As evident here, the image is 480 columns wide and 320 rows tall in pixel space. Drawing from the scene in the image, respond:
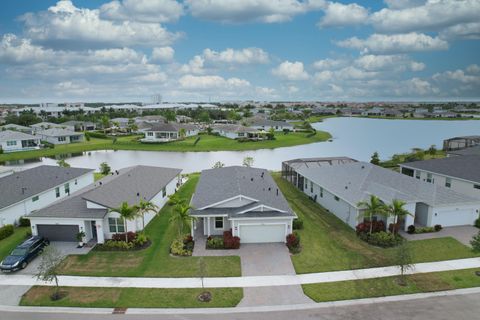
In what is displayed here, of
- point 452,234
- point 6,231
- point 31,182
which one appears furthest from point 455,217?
point 31,182

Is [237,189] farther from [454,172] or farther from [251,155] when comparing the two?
[251,155]

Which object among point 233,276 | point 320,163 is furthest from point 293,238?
point 320,163

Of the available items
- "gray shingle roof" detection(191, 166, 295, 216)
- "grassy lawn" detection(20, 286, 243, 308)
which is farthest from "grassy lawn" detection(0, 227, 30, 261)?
"gray shingle roof" detection(191, 166, 295, 216)

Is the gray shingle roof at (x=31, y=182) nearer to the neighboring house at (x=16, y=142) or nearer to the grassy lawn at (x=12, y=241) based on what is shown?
the grassy lawn at (x=12, y=241)

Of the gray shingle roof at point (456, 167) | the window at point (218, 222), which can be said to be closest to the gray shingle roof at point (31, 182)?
the window at point (218, 222)

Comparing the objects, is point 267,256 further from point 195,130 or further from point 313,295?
point 195,130

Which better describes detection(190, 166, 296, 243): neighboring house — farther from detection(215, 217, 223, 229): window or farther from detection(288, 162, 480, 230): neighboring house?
detection(288, 162, 480, 230): neighboring house
